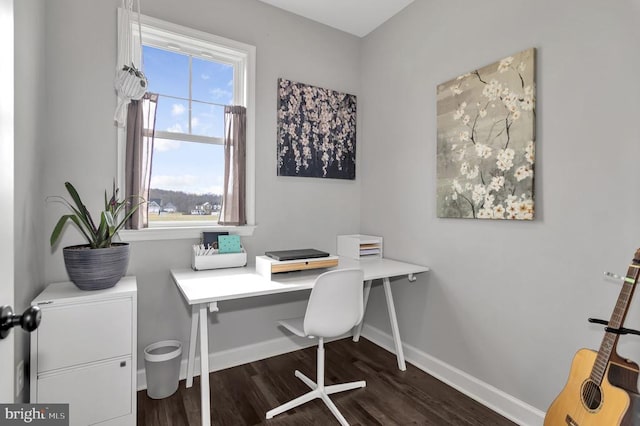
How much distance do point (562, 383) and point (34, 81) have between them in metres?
3.17

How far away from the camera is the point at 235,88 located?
8.27 ft

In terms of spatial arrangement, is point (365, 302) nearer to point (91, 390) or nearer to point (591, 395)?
point (591, 395)

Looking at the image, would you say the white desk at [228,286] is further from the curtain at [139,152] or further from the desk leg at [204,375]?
the curtain at [139,152]

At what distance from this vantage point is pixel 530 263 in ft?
5.85

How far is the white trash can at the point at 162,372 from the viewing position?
6.46 feet

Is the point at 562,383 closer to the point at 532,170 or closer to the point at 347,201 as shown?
the point at 532,170

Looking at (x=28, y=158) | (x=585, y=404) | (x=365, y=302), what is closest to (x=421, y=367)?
(x=365, y=302)

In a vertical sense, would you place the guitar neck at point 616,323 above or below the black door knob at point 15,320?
below

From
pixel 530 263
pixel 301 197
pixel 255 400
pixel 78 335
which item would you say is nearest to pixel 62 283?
pixel 78 335

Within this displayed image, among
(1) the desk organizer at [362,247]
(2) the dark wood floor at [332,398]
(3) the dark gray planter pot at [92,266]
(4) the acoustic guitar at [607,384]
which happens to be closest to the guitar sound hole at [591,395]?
(4) the acoustic guitar at [607,384]

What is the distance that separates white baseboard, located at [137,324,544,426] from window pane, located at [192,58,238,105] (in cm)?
188

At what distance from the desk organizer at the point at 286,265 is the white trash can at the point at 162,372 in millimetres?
763

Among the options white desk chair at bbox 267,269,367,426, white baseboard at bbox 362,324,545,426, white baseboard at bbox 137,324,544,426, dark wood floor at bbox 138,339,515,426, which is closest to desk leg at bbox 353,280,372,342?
white baseboard at bbox 137,324,544,426

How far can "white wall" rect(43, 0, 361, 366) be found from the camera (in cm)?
189
